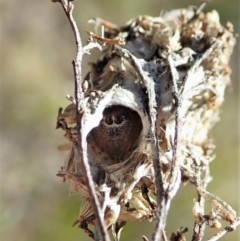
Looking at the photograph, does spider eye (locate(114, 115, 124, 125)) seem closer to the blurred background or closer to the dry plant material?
the dry plant material

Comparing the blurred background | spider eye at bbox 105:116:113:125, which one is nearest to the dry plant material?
spider eye at bbox 105:116:113:125

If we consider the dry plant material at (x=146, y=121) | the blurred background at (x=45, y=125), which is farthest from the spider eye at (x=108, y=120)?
the blurred background at (x=45, y=125)

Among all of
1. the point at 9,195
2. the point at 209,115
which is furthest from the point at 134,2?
the point at 209,115

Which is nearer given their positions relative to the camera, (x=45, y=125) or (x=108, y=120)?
(x=108, y=120)

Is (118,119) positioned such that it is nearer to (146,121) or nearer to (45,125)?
(146,121)

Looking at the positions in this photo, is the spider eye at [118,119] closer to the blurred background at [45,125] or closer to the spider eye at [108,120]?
the spider eye at [108,120]

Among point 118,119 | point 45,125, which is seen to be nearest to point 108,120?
point 118,119
